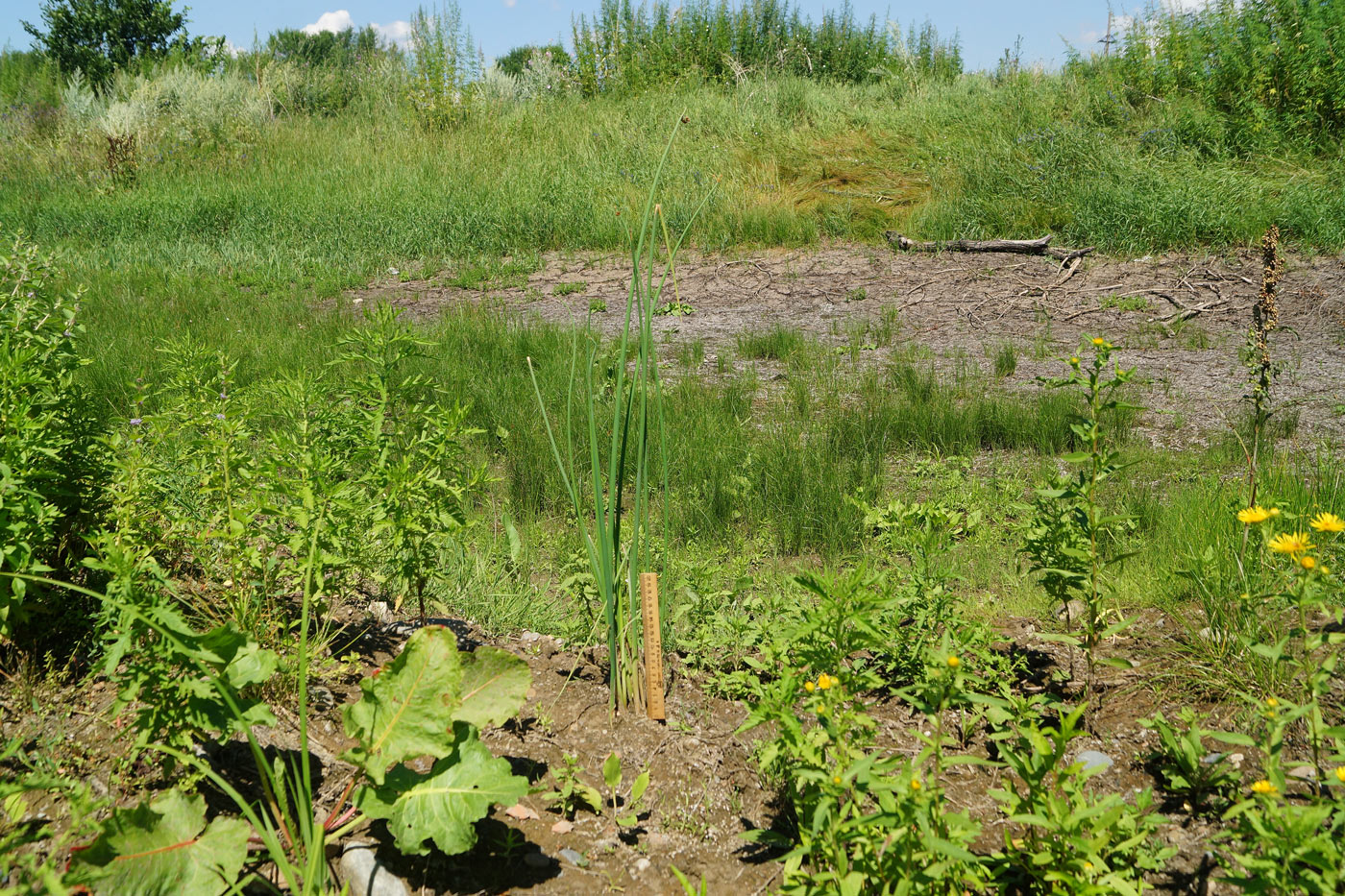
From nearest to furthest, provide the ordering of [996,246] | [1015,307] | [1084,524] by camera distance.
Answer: [1084,524] → [1015,307] → [996,246]

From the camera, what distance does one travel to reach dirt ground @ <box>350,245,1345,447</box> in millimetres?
5422

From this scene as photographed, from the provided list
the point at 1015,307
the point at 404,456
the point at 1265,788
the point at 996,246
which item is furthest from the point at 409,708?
the point at 996,246

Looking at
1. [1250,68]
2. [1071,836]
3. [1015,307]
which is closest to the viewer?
[1071,836]

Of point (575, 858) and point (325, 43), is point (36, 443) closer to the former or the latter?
point (575, 858)

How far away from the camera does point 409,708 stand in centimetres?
196

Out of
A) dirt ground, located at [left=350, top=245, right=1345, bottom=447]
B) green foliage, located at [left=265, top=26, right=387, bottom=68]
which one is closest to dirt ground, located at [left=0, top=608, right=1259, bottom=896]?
dirt ground, located at [left=350, top=245, right=1345, bottom=447]

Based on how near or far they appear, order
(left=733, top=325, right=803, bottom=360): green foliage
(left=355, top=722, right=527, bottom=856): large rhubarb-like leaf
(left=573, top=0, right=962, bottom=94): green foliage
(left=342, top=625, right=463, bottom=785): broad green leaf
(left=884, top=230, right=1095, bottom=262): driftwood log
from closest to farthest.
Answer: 1. (left=355, top=722, right=527, bottom=856): large rhubarb-like leaf
2. (left=342, top=625, right=463, bottom=785): broad green leaf
3. (left=733, top=325, right=803, bottom=360): green foliage
4. (left=884, top=230, right=1095, bottom=262): driftwood log
5. (left=573, top=0, right=962, bottom=94): green foliage

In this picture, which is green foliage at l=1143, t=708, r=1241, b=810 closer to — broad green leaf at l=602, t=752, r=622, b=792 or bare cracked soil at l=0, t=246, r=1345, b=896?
bare cracked soil at l=0, t=246, r=1345, b=896

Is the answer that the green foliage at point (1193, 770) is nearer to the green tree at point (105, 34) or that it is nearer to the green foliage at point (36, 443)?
the green foliage at point (36, 443)

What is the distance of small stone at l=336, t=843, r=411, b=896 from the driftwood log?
7.38 m

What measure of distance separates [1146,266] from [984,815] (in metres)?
6.63

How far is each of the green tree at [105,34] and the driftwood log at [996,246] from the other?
1789 cm

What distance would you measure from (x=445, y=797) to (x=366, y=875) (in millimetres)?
220

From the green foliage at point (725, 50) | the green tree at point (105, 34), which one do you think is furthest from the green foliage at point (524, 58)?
the green tree at point (105, 34)
